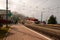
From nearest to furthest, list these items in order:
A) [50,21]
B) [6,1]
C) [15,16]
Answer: [6,1] → [50,21] → [15,16]

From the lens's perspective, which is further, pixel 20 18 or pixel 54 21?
pixel 20 18

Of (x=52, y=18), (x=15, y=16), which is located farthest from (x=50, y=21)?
(x=15, y=16)

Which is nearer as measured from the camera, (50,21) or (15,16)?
(50,21)

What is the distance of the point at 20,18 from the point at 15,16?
6.41 metres

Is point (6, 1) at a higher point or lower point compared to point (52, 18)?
higher

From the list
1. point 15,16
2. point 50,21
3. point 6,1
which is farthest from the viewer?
point 15,16

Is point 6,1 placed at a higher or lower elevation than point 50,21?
higher

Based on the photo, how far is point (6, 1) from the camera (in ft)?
204

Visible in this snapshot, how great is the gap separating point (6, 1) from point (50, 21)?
56.3m

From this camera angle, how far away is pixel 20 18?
163500 millimetres

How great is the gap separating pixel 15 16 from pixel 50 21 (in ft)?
170

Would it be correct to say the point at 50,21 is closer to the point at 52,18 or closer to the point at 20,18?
the point at 52,18

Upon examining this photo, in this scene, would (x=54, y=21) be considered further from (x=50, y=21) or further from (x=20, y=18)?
(x=20, y=18)

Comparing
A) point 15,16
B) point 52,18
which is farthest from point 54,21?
point 15,16
